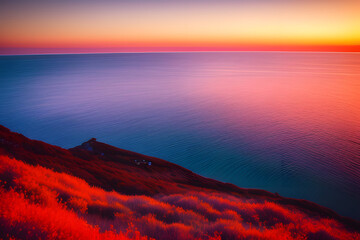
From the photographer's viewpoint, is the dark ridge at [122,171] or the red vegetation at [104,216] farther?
the dark ridge at [122,171]

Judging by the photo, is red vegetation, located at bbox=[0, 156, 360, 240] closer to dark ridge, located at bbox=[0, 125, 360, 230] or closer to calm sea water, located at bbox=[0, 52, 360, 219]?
dark ridge, located at bbox=[0, 125, 360, 230]

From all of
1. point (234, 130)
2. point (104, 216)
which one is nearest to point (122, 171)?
point (104, 216)

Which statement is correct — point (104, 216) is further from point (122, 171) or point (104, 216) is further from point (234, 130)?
point (234, 130)

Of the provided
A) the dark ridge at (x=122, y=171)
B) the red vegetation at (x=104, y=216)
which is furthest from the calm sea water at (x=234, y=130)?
the red vegetation at (x=104, y=216)

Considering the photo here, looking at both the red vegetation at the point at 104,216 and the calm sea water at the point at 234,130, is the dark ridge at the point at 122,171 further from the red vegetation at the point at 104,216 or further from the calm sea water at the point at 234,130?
the calm sea water at the point at 234,130

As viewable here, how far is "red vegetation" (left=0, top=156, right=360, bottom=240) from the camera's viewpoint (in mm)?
3697

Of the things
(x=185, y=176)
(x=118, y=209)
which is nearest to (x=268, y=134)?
(x=185, y=176)

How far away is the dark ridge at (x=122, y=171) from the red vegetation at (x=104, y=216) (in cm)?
230

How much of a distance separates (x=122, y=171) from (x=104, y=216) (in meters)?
6.75

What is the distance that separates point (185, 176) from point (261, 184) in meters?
5.89

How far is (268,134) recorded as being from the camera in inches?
948

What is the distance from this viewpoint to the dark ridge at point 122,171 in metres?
9.36

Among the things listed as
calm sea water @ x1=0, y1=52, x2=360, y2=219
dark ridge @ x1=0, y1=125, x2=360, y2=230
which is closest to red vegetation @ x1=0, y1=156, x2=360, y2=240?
dark ridge @ x1=0, y1=125, x2=360, y2=230

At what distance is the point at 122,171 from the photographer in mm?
11992
